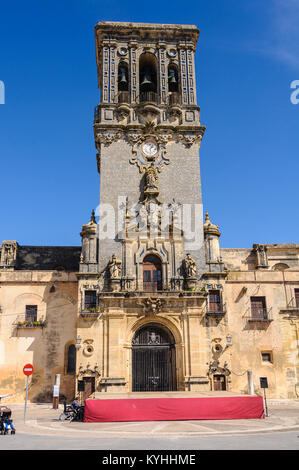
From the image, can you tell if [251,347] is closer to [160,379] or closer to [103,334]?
[160,379]

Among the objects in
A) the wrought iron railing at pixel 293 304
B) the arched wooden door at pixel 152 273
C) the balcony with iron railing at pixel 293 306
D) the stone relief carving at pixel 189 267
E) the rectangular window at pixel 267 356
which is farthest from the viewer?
the wrought iron railing at pixel 293 304

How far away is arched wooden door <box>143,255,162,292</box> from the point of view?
3209 centimetres

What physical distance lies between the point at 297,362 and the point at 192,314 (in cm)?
869

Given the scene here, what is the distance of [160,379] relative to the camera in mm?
30406

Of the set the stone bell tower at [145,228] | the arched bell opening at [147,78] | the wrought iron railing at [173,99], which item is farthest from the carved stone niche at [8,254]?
the wrought iron railing at [173,99]

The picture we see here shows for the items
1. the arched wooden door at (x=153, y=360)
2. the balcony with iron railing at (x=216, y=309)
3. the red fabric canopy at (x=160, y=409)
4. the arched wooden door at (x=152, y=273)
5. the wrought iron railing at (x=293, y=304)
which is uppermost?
the arched wooden door at (x=152, y=273)

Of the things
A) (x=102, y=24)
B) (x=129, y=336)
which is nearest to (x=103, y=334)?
(x=129, y=336)

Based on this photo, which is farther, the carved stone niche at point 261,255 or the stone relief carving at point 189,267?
the carved stone niche at point 261,255

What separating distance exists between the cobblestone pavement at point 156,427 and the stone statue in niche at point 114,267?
35.5 ft

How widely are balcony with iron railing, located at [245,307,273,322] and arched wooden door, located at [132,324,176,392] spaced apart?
248 inches

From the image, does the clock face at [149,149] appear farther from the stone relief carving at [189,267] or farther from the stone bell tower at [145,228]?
the stone relief carving at [189,267]

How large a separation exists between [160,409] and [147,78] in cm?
2770

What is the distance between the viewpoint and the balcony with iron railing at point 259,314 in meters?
33.0

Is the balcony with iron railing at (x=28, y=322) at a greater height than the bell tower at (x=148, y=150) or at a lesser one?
lesser
